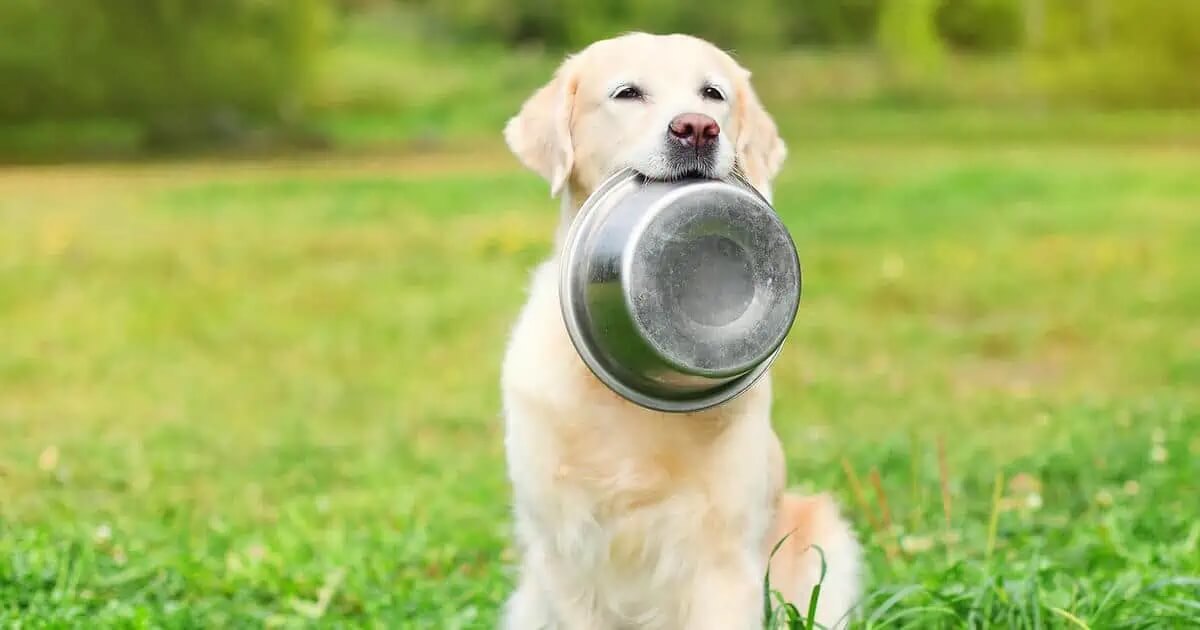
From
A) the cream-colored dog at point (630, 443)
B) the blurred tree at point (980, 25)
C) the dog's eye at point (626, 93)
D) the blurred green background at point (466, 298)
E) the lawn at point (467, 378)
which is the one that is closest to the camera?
the cream-colored dog at point (630, 443)

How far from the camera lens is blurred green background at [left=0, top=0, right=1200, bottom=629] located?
13.7 ft

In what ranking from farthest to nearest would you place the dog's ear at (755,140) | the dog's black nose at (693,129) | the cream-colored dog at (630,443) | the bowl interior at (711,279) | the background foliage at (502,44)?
1. the background foliage at (502,44)
2. the dog's ear at (755,140)
3. the cream-colored dog at (630,443)
4. the dog's black nose at (693,129)
5. the bowl interior at (711,279)

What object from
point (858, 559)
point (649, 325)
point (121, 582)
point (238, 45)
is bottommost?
point (238, 45)

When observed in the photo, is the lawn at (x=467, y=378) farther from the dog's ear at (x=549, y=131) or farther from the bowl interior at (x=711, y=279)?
the dog's ear at (x=549, y=131)

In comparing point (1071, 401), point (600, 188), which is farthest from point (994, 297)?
point (600, 188)

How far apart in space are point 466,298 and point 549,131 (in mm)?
5861

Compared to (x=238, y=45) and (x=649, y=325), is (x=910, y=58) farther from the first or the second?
(x=649, y=325)

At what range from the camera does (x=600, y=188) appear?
8.89 ft

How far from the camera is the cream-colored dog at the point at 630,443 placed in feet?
9.21

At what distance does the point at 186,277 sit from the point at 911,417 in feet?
16.2

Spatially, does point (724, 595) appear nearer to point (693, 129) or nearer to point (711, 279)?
point (711, 279)

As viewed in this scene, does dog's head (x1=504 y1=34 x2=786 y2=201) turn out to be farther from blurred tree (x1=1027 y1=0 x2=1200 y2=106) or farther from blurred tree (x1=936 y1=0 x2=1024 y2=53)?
blurred tree (x1=1027 y1=0 x2=1200 y2=106)

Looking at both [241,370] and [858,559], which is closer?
[858,559]

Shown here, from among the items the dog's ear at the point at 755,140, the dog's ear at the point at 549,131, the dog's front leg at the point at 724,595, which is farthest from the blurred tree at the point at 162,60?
the dog's front leg at the point at 724,595
